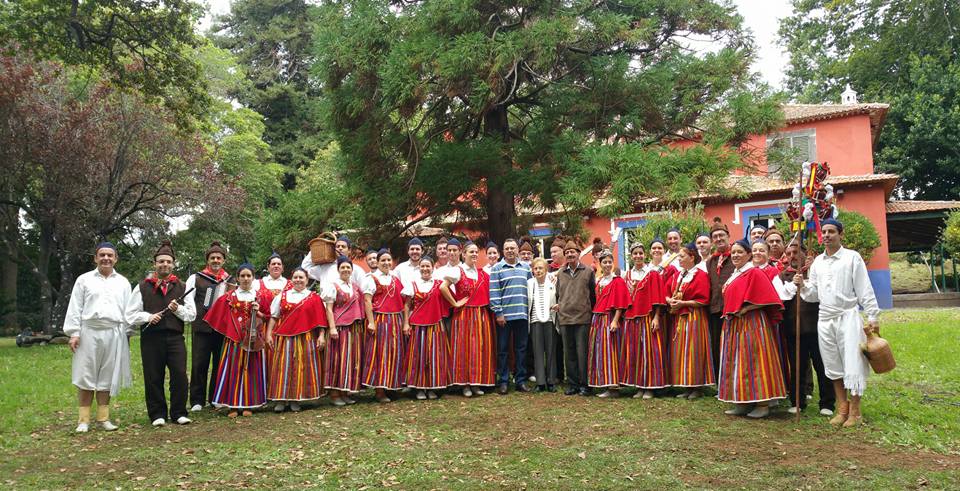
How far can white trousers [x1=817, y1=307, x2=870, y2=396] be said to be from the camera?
621 centimetres

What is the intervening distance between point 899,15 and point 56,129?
28.3 meters

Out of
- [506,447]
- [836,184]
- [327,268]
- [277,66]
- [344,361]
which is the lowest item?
[506,447]

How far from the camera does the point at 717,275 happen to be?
25.2ft

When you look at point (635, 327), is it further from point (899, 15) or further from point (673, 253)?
point (899, 15)

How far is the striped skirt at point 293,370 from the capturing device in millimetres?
7664

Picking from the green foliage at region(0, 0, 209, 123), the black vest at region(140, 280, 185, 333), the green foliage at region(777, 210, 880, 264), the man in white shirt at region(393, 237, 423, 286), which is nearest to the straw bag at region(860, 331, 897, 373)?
the man in white shirt at region(393, 237, 423, 286)


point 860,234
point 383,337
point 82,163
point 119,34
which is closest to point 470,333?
point 383,337

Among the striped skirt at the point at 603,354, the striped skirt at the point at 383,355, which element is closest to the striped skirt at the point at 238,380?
the striped skirt at the point at 383,355

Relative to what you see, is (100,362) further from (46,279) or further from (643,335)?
(46,279)

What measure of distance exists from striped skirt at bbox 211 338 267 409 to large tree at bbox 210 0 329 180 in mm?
25814

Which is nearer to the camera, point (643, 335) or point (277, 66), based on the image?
point (643, 335)

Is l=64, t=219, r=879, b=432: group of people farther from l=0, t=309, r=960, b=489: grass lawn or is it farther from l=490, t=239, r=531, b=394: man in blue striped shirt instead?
l=0, t=309, r=960, b=489: grass lawn

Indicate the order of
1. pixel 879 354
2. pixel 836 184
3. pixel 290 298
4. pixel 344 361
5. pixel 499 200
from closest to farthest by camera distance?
pixel 879 354 → pixel 290 298 → pixel 344 361 → pixel 499 200 → pixel 836 184

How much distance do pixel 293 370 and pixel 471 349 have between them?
1.94 meters
